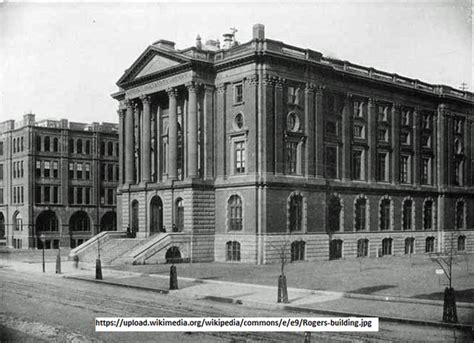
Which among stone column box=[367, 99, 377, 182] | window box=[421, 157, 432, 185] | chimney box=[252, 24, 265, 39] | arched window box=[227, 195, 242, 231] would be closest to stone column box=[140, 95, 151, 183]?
arched window box=[227, 195, 242, 231]

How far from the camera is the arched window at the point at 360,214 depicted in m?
53.7

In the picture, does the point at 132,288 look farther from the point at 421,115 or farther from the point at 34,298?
the point at 421,115

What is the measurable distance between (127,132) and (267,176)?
17.0 metres

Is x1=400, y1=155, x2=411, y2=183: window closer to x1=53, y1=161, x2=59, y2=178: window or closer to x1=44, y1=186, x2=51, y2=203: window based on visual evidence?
x1=53, y1=161, x2=59, y2=178: window

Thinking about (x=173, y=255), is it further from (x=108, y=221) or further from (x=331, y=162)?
(x=108, y=221)

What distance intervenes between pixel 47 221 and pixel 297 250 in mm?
45457

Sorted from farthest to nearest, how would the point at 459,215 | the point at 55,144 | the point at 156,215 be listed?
the point at 55,144, the point at 459,215, the point at 156,215

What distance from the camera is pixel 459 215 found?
64938 millimetres

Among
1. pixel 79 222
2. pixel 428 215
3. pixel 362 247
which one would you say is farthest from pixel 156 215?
pixel 79 222

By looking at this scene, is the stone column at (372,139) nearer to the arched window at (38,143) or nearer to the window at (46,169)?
the window at (46,169)

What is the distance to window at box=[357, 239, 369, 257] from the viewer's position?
175 ft

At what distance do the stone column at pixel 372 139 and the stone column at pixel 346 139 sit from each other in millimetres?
2980

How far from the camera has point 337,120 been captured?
52250mm

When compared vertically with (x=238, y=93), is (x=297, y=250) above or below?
below
